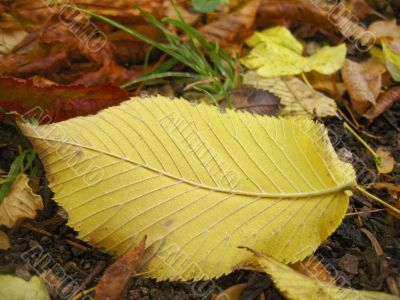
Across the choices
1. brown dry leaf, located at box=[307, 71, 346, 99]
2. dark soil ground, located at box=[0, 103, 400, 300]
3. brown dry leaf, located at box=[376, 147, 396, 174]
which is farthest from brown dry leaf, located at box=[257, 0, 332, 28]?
dark soil ground, located at box=[0, 103, 400, 300]

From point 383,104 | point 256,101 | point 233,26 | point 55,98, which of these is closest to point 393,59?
point 383,104

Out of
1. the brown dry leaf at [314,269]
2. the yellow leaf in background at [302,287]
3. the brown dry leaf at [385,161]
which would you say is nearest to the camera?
the yellow leaf in background at [302,287]

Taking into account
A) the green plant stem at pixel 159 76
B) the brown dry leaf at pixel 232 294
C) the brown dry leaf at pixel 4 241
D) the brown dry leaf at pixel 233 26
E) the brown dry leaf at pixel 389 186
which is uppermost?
the brown dry leaf at pixel 233 26

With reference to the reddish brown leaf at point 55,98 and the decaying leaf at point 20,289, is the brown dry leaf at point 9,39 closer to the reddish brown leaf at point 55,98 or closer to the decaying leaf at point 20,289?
the reddish brown leaf at point 55,98

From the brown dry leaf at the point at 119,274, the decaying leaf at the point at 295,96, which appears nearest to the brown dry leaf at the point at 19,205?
the brown dry leaf at the point at 119,274

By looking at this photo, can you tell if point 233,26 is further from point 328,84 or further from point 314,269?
point 314,269

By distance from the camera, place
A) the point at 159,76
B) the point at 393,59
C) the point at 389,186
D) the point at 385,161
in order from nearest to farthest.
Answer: the point at 389,186 < the point at 385,161 < the point at 393,59 < the point at 159,76
